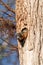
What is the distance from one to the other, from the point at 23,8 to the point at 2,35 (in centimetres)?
177

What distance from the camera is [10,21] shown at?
2.60 metres

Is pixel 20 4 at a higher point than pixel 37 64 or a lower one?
higher

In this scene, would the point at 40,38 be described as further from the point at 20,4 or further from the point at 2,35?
the point at 2,35

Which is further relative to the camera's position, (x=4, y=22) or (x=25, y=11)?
(x=4, y=22)

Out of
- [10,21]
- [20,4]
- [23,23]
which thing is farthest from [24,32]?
[10,21]

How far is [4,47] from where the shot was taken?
289cm

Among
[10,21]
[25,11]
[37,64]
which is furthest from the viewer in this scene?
[10,21]

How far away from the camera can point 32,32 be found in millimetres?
921

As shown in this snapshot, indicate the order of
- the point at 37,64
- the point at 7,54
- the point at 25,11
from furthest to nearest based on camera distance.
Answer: the point at 7,54
the point at 25,11
the point at 37,64

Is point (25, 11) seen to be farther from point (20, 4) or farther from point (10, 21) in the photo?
point (10, 21)

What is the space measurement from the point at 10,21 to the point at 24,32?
5.44 ft

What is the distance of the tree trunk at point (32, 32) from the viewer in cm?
89

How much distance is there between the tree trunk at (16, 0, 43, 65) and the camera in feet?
2.93

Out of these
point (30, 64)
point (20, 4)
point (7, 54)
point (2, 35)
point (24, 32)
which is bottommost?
point (7, 54)
